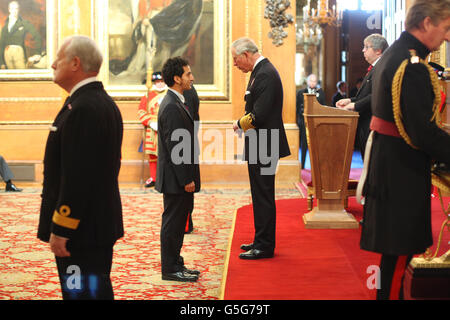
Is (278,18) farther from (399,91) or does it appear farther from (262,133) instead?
(399,91)

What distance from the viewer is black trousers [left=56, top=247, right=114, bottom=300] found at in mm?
2844

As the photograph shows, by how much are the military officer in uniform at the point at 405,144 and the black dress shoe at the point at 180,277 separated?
2101 millimetres

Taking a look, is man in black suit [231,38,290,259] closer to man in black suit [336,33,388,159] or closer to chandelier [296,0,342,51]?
man in black suit [336,33,388,159]

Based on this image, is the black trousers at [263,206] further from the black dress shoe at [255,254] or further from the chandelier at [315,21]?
the chandelier at [315,21]

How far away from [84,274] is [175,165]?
203 centimetres

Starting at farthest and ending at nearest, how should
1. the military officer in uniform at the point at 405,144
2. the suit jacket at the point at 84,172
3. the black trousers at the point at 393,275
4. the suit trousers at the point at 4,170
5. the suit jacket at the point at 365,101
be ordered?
the suit trousers at the point at 4,170 < the suit jacket at the point at 365,101 < the black trousers at the point at 393,275 < the military officer in uniform at the point at 405,144 < the suit jacket at the point at 84,172

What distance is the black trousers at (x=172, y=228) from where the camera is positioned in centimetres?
492

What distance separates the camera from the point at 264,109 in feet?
17.1

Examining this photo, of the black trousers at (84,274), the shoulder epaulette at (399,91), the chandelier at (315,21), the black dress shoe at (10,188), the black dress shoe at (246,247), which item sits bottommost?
the black dress shoe at (10,188)

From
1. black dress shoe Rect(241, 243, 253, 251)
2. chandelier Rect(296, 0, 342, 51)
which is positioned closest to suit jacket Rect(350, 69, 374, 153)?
black dress shoe Rect(241, 243, 253, 251)

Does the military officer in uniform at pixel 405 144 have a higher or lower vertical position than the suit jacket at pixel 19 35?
lower

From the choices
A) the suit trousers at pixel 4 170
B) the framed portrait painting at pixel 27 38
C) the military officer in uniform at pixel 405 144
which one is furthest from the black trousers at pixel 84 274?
the framed portrait painting at pixel 27 38
